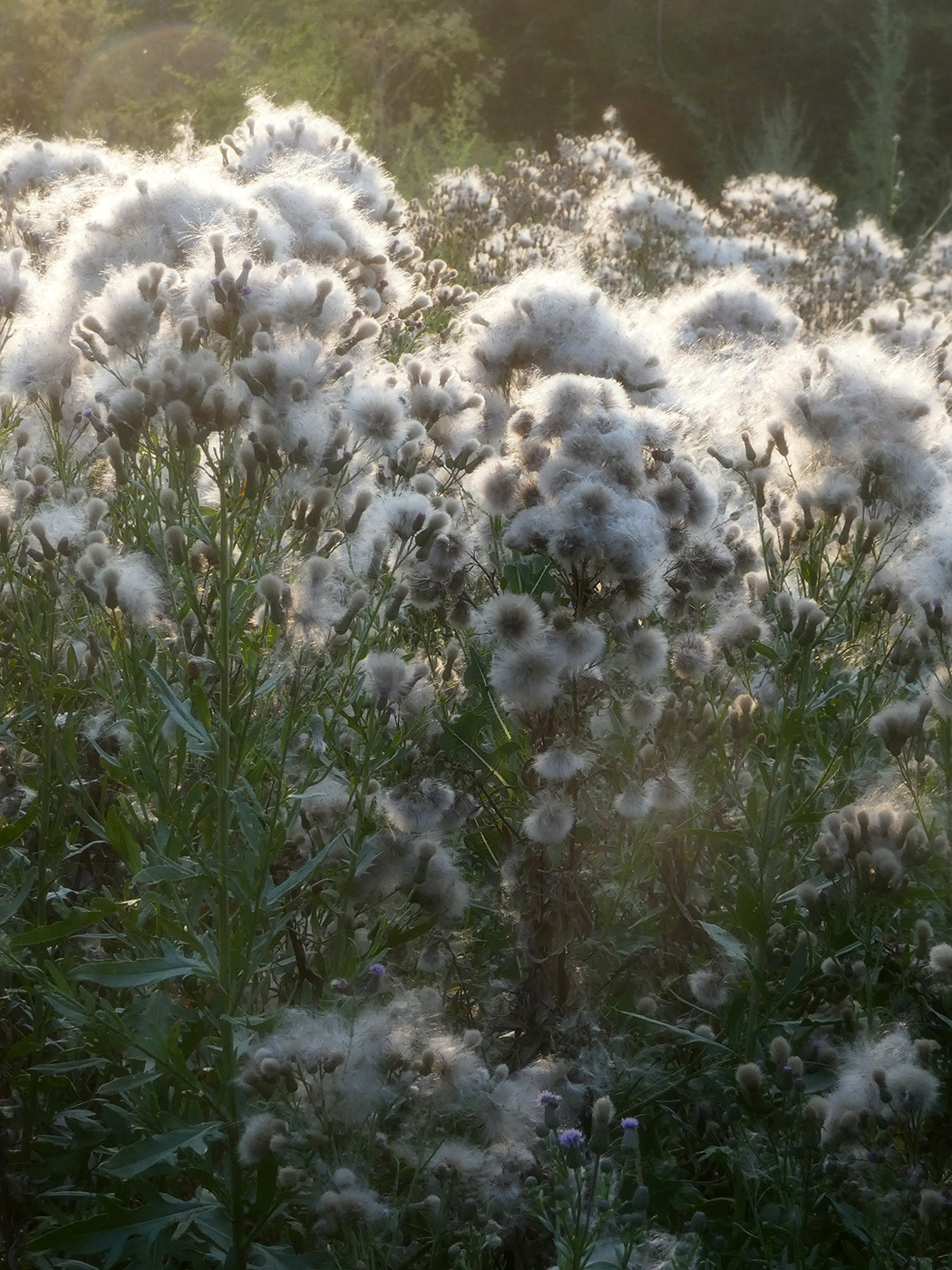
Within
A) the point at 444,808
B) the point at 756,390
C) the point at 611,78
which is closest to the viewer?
the point at 444,808

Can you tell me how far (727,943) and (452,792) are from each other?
0.62 metres

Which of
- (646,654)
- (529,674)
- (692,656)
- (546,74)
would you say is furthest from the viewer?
(546,74)

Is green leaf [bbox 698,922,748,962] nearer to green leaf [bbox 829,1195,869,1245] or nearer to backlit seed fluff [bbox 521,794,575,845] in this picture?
backlit seed fluff [bbox 521,794,575,845]

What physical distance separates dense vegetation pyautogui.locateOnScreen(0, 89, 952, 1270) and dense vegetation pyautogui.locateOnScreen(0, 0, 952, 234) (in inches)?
440

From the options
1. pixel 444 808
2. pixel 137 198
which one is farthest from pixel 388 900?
pixel 137 198

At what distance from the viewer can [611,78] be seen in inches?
864

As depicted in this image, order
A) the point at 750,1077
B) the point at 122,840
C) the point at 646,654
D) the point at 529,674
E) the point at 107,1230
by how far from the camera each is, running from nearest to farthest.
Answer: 1. the point at 107,1230
2. the point at 750,1077
3. the point at 122,840
4. the point at 529,674
5. the point at 646,654

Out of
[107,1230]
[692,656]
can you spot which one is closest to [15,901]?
[107,1230]

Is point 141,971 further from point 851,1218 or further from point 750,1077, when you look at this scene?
point 851,1218

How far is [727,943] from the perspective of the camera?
2436 millimetres

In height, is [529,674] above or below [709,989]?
above

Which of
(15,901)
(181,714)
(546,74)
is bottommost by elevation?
(15,901)

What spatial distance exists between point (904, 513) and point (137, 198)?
2.21m

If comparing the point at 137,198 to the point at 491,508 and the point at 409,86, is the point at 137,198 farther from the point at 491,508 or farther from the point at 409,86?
the point at 409,86
